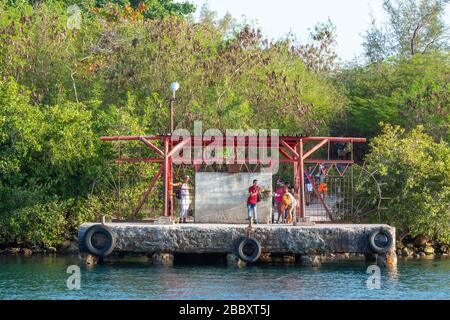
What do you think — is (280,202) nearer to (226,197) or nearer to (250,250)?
(226,197)

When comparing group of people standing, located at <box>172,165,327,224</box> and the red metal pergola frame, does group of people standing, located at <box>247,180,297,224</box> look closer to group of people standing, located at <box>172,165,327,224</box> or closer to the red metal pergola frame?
group of people standing, located at <box>172,165,327,224</box>

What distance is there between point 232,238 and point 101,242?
410 cm

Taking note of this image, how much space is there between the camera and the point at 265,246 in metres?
33.4

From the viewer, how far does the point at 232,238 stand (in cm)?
3338

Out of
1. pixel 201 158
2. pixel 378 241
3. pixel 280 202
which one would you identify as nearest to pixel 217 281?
pixel 378 241

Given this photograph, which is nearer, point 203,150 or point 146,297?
A: point 146,297

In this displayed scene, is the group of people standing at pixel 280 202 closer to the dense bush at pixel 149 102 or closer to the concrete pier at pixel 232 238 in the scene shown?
the concrete pier at pixel 232 238

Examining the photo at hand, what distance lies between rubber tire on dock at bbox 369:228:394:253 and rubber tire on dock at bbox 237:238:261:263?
353cm
